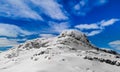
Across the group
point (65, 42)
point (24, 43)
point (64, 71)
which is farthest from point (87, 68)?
point (24, 43)

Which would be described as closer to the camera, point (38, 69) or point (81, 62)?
point (38, 69)

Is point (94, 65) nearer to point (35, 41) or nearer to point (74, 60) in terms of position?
point (74, 60)

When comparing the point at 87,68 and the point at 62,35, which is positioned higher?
the point at 62,35

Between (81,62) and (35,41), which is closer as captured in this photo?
(81,62)

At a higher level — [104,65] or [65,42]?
[65,42]

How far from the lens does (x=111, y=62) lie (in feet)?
124

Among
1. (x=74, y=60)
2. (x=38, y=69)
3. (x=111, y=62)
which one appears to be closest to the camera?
(x=38, y=69)

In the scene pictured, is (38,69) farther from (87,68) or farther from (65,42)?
(65,42)

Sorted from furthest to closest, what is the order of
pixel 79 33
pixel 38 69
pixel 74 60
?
pixel 79 33 < pixel 74 60 < pixel 38 69

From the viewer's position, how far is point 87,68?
29234 mm

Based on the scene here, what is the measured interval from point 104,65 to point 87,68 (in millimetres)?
5492

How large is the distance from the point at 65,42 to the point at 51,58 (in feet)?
70.4

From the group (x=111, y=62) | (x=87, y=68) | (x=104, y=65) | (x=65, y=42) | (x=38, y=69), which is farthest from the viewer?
(x=65, y=42)

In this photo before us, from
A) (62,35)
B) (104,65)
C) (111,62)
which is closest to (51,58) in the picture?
(104,65)
